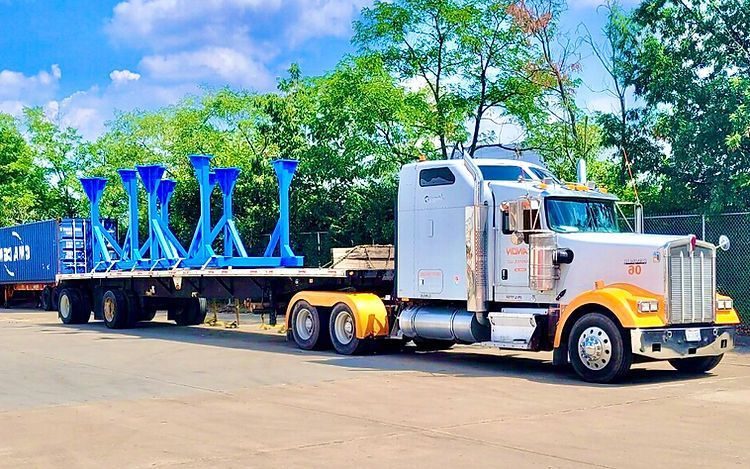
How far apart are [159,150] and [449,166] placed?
38.5 meters

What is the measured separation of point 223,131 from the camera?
50.0m

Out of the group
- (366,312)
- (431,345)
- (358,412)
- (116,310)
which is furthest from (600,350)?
(116,310)

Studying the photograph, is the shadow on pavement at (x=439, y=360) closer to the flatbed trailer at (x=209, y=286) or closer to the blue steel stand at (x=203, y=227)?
the flatbed trailer at (x=209, y=286)

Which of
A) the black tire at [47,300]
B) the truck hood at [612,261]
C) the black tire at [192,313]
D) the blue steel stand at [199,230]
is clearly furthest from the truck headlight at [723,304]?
the black tire at [47,300]

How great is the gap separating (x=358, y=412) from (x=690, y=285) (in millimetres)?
5523

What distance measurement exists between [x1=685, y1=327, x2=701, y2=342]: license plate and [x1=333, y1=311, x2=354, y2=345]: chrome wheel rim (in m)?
6.15

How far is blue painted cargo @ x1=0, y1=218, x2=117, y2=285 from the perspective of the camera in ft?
100

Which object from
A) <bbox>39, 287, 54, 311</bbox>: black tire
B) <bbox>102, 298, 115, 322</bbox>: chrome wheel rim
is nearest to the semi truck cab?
<bbox>102, 298, 115, 322</bbox>: chrome wheel rim

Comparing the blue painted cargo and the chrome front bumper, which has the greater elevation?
the blue painted cargo

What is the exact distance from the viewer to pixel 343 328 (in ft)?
56.5

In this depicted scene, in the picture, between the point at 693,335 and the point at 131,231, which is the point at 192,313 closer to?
the point at 131,231

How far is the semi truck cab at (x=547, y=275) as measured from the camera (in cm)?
1306

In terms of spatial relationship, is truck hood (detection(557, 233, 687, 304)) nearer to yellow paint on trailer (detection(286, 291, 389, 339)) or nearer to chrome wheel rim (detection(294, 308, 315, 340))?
yellow paint on trailer (detection(286, 291, 389, 339))

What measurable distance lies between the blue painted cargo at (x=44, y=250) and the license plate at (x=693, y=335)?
21447mm
